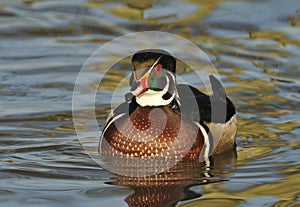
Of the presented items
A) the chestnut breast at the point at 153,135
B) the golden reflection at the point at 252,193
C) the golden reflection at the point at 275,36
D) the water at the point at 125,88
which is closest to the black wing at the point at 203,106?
the chestnut breast at the point at 153,135

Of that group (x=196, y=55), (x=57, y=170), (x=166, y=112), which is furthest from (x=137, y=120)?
(x=196, y=55)

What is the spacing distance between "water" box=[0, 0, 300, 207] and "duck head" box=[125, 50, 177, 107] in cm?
60

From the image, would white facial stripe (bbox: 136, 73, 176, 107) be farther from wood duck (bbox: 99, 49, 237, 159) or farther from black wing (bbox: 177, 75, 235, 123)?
black wing (bbox: 177, 75, 235, 123)

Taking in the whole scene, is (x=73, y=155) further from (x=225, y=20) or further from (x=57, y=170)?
(x=225, y=20)

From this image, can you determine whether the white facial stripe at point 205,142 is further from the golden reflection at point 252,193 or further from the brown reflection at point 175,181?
the golden reflection at point 252,193

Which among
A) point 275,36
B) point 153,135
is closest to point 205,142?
point 153,135

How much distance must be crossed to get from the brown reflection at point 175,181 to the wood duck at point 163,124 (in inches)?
5.4

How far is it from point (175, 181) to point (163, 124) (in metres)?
0.73

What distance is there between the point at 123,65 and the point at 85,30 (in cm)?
129

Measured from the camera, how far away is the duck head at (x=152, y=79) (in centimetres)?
793

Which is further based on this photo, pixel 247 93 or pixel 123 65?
pixel 123 65

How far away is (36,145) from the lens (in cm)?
864

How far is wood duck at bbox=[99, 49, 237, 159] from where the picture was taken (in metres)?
8.27

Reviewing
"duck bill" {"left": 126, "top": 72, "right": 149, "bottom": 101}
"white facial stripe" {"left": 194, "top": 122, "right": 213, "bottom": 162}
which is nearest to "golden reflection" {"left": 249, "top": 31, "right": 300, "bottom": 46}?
"white facial stripe" {"left": 194, "top": 122, "right": 213, "bottom": 162}
